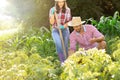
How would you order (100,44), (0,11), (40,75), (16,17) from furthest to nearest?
(0,11) → (16,17) → (100,44) → (40,75)

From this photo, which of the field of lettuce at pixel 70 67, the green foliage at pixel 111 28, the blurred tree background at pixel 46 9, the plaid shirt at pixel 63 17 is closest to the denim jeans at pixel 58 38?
the plaid shirt at pixel 63 17

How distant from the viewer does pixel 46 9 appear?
12.3m

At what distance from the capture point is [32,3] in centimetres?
1239

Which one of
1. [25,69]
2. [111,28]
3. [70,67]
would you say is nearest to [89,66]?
[70,67]

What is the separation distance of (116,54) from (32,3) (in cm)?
745

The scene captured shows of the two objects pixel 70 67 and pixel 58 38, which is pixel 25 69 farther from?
pixel 58 38

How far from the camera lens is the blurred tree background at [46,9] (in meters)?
12.1

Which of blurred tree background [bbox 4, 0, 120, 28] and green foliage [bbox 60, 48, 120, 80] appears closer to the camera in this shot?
green foliage [bbox 60, 48, 120, 80]

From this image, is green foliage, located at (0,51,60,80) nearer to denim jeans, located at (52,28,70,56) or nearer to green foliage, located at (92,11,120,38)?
denim jeans, located at (52,28,70,56)

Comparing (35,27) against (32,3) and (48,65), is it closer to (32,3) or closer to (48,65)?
(32,3)

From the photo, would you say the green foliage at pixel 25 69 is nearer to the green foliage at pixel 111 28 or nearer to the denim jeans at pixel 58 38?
the denim jeans at pixel 58 38

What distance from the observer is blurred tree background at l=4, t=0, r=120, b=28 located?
1211cm

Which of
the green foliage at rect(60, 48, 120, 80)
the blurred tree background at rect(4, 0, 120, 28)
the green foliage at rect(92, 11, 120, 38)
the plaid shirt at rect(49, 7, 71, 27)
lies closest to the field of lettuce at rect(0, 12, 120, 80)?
the green foliage at rect(60, 48, 120, 80)

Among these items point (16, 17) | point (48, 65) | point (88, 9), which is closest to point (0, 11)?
point (16, 17)
